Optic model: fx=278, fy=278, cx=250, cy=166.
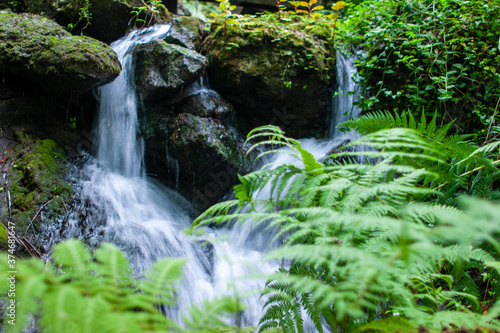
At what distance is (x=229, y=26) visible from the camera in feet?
15.7

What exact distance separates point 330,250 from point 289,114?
4.28m

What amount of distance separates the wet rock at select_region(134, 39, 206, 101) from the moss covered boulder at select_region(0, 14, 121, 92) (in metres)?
0.54

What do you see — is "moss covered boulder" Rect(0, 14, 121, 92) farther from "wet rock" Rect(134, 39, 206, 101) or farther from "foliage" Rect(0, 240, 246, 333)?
"foliage" Rect(0, 240, 246, 333)

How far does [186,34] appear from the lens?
17.0 feet

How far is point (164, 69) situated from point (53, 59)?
1.44 metres

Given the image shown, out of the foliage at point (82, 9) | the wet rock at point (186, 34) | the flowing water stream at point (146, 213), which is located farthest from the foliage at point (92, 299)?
the foliage at point (82, 9)

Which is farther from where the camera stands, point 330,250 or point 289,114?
point 289,114

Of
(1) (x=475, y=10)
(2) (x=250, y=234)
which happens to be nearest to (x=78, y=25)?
(2) (x=250, y=234)

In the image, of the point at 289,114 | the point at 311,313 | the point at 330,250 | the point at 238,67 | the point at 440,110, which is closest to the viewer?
the point at 330,250

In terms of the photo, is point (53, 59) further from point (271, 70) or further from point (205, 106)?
point (271, 70)

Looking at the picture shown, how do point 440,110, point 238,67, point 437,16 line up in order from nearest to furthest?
1. point 440,110
2. point 437,16
3. point 238,67

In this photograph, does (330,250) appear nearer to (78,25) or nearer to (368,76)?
(368,76)

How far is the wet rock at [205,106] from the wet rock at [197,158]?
0.12 meters

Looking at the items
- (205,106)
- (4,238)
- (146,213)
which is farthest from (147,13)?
(4,238)
